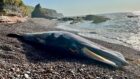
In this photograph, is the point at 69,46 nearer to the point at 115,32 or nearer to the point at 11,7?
the point at 11,7

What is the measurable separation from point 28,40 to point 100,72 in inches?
151

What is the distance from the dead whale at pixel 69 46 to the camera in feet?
47.2

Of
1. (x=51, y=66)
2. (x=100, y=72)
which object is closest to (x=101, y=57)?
(x=100, y=72)

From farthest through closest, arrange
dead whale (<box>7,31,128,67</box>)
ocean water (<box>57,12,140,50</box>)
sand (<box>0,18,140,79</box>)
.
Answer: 1. ocean water (<box>57,12,140,50</box>)
2. dead whale (<box>7,31,128,67</box>)
3. sand (<box>0,18,140,79</box>)

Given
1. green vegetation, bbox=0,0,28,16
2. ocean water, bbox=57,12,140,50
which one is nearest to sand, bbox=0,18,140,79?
ocean water, bbox=57,12,140,50

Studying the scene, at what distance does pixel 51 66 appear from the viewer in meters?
12.5

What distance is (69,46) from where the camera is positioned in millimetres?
14664

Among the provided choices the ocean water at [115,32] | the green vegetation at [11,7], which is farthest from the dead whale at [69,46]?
the green vegetation at [11,7]

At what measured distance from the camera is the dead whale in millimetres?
14383

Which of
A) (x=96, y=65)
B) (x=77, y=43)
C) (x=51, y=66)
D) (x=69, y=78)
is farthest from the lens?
(x=77, y=43)

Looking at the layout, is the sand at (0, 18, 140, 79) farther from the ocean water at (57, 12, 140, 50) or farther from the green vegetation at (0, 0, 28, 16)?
the green vegetation at (0, 0, 28, 16)

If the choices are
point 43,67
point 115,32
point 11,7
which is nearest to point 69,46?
point 43,67

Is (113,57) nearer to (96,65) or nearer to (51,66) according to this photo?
(96,65)

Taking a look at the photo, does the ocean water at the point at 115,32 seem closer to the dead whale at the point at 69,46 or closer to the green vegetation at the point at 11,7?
the green vegetation at the point at 11,7
